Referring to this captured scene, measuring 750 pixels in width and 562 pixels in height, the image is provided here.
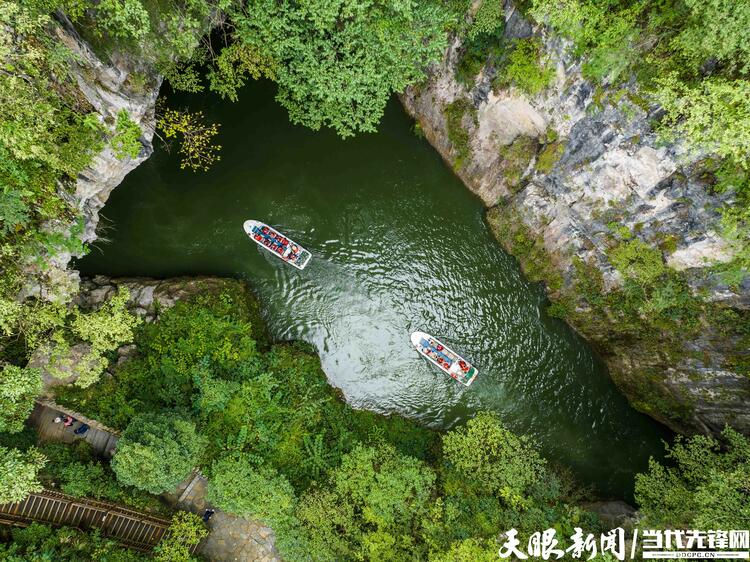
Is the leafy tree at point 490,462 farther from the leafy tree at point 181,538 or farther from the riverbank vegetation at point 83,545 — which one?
the riverbank vegetation at point 83,545

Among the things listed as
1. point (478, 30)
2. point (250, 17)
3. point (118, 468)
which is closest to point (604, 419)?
point (478, 30)

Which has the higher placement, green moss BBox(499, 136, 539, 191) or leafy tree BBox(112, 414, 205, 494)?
green moss BBox(499, 136, 539, 191)

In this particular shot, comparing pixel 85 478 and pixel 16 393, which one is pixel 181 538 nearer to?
pixel 85 478

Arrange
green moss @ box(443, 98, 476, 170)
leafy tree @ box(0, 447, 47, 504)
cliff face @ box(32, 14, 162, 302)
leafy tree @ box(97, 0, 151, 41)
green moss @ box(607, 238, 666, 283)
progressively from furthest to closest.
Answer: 1. green moss @ box(443, 98, 476, 170)
2. green moss @ box(607, 238, 666, 283)
3. cliff face @ box(32, 14, 162, 302)
4. leafy tree @ box(0, 447, 47, 504)
5. leafy tree @ box(97, 0, 151, 41)

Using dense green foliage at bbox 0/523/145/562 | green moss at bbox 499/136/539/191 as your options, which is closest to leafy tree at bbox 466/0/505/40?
green moss at bbox 499/136/539/191

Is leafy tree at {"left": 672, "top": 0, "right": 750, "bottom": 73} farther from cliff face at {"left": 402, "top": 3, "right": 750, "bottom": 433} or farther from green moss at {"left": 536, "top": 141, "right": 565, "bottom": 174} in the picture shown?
green moss at {"left": 536, "top": 141, "right": 565, "bottom": 174}

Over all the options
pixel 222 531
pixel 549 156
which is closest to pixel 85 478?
pixel 222 531
